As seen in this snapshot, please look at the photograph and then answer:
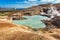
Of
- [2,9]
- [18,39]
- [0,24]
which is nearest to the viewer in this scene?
[18,39]

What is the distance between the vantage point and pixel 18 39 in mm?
9500

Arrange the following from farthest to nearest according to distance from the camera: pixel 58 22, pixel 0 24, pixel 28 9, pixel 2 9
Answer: pixel 28 9 < pixel 2 9 < pixel 58 22 < pixel 0 24

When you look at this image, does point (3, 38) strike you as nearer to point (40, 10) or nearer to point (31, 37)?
point (31, 37)

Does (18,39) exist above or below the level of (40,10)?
above

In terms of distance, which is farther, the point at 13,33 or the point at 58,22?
the point at 58,22

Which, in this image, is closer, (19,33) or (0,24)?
(19,33)

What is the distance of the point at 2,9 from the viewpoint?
4553cm

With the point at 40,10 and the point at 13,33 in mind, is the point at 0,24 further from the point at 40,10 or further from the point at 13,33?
the point at 40,10

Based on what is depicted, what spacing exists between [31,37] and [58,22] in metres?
12.4

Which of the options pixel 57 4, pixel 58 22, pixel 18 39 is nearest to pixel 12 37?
pixel 18 39

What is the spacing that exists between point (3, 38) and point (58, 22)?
1254 centimetres

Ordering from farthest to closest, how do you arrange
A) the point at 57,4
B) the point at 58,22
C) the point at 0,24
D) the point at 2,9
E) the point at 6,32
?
the point at 57,4 → the point at 2,9 → the point at 58,22 → the point at 0,24 → the point at 6,32

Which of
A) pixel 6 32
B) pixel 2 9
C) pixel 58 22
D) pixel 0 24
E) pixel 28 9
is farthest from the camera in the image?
pixel 28 9

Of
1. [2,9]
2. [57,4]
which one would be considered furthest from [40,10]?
[2,9]
